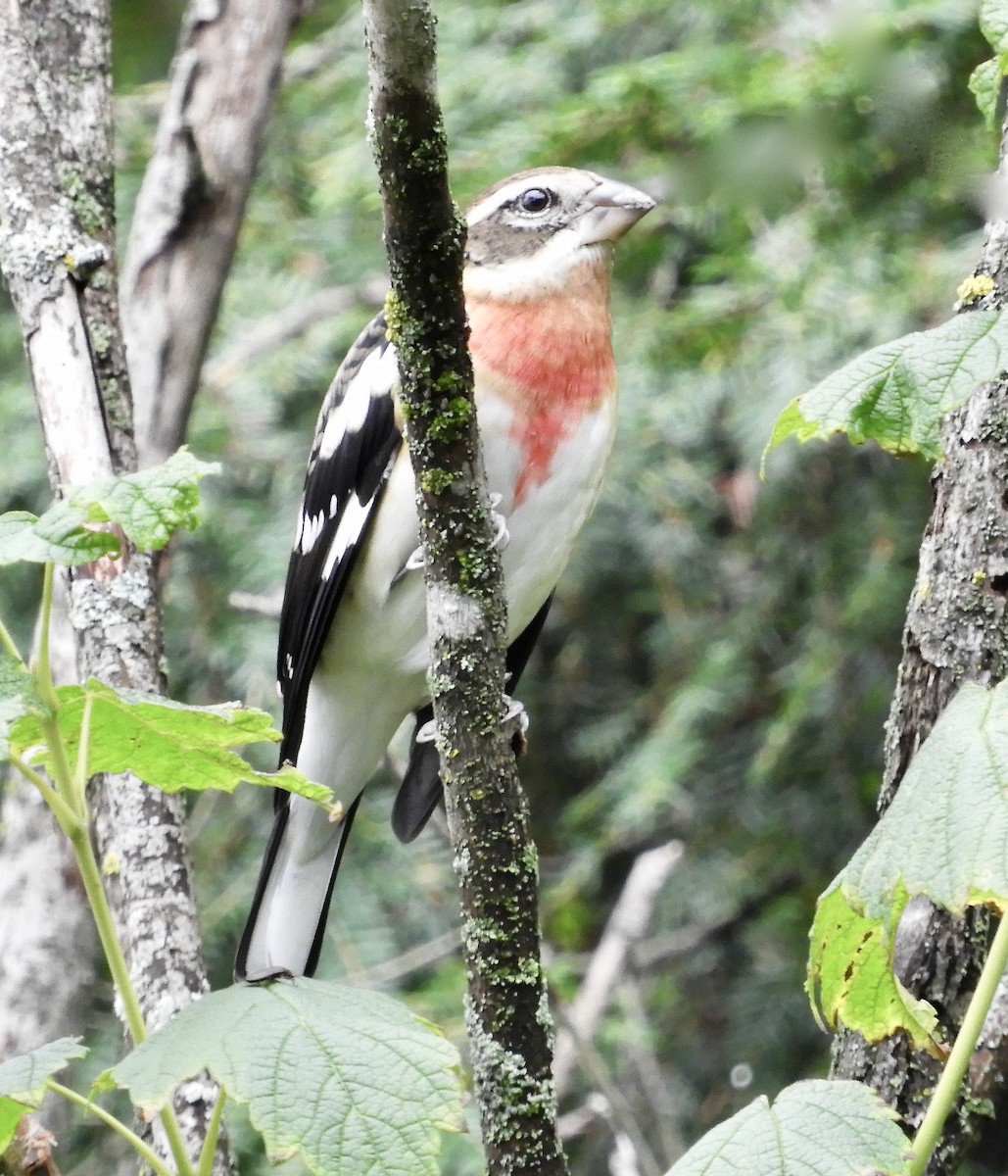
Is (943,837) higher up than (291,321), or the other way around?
(291,321)

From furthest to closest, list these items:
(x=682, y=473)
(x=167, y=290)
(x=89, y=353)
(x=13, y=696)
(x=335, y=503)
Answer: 1. (x=682, y=473)
2. (x=167, y=290)
3. (x=335, y=503)
4. (x=89, y=353)
5. (x=13, y=696)

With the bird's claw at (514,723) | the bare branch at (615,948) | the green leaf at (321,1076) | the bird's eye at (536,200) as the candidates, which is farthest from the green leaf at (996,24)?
the bare branch at (615,948)

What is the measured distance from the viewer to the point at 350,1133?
1148mm

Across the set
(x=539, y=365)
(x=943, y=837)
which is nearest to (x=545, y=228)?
(x=539, y=365)

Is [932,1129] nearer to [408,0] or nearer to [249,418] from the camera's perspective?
[408,0]

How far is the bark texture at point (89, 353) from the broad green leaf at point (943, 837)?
114 cm

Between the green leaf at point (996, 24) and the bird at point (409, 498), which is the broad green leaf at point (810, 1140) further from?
the bird at point (409, 498)

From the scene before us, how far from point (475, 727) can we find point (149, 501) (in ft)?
1.47

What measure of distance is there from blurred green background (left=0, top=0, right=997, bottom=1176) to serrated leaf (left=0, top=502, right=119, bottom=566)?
183 cm

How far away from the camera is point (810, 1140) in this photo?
1201 millimetres

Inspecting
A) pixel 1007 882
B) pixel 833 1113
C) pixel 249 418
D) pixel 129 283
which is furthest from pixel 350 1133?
pixel 249 418

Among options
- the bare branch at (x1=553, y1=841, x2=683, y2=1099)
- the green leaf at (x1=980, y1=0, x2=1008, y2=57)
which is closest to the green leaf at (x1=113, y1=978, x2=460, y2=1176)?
the green leaf at (x1=980, y1=0, x2=1008, y2=57)

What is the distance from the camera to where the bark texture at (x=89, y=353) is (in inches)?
86.3

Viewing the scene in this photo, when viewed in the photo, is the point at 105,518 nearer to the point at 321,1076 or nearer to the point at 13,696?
the point at 13,696
